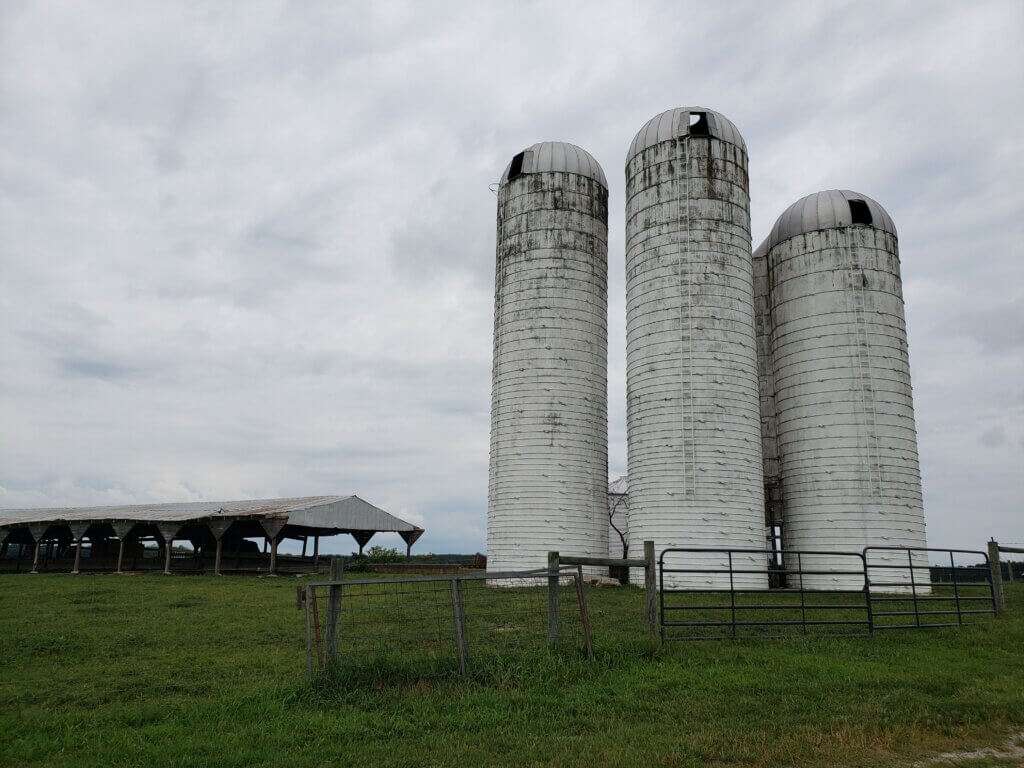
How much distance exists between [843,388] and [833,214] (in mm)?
6381

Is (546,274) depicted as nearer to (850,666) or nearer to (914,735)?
(850,666)

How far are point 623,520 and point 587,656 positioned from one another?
30352 millimetres

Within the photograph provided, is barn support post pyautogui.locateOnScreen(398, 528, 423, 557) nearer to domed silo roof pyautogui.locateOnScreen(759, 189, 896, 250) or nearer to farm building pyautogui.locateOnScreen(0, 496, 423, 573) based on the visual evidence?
farm building pyautogui.locateOnScreen(0, 496, 423, 573)

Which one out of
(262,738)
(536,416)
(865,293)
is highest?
(865,293)

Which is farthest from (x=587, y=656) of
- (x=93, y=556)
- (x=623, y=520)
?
(x=93, y=556)

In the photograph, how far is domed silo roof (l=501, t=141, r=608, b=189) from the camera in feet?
97.7

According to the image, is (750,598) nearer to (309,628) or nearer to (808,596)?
(808,596)

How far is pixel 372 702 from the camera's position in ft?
27.4

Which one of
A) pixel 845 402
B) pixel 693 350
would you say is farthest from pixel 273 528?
pixel 845 402

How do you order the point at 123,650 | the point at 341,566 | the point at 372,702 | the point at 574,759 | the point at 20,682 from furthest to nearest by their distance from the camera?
the point at 123,650 → the point at 20,682 → the point at 341,566 → the point at 372,702 → the point at 574,759

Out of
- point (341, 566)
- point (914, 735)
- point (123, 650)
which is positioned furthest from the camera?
point (123, 650)

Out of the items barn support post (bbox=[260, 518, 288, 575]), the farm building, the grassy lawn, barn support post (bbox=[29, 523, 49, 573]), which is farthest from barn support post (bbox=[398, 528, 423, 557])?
the grassy lawn

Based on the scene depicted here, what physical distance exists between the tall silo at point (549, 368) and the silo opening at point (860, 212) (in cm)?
892

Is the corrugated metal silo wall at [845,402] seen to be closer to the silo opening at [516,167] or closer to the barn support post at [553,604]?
the silo opening at [516,167]
